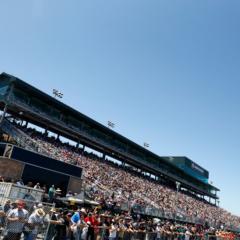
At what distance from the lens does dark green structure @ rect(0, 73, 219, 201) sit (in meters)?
35.6

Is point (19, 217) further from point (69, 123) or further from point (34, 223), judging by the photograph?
point (69, 123)

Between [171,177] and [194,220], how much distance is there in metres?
28.7

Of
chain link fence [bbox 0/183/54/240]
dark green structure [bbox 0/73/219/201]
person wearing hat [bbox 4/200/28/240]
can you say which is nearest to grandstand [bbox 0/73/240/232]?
dark green structure [bbox 0/73/219/201]

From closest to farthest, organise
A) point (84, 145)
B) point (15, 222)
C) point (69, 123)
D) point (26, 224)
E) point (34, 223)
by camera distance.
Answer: point (15, 222) < point (26, 224) < point (34, 223) < point (69, 123) < point (84, 145)

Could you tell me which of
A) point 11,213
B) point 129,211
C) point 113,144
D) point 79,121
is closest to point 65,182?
point 129,211

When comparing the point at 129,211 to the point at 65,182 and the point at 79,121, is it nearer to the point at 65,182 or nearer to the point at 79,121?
the point at 65,182

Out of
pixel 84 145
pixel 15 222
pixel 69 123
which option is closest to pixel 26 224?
pixel 15 222

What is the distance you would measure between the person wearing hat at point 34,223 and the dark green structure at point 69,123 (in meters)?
23.5

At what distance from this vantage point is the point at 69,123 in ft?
142

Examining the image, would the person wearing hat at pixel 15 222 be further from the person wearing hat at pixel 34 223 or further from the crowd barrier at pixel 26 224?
the person wearing hat at pixel 34 223

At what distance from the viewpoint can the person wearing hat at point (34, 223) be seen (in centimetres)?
1107

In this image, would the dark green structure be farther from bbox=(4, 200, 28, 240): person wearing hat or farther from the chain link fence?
bbox=(4, 200, 28, 240): person wearing hat

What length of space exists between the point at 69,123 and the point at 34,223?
32404 millimetres

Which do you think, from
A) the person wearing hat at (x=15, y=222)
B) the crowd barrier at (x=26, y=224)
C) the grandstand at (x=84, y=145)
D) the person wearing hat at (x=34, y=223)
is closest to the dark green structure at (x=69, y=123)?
the grandstand at (x=84, y=145)
